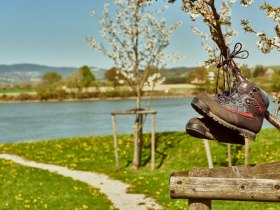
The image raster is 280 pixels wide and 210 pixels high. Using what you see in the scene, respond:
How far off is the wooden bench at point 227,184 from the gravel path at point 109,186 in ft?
29.3

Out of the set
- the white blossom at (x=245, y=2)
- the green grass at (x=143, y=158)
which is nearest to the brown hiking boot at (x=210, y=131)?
the white blossom at (x=245, y=2)

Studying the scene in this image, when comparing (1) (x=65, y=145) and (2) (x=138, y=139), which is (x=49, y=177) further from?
(1) (x=65, y=145)

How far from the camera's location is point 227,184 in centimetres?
418

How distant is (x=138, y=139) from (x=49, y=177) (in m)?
4.39

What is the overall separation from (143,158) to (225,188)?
17860 mm

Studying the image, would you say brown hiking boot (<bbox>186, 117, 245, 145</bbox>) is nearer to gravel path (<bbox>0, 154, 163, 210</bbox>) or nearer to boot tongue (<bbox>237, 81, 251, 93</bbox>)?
boot tongue (<bbox>237, 81, 251, 93</bbox>)

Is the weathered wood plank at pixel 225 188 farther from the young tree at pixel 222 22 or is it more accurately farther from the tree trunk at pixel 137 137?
the tree trunk at pixel 137 137

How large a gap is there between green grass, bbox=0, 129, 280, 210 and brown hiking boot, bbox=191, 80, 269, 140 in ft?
30.3

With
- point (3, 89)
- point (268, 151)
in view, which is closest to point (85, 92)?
point (3, 89)

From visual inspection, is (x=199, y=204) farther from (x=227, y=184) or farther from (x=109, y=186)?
(x=109, y=186)

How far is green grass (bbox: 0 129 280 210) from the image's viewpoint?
16594 millimetres

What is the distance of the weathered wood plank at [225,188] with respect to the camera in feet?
13.4

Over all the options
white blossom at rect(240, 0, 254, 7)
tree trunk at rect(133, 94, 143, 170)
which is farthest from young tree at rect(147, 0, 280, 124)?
tree trunk at rect(133, 94, 143, 170)

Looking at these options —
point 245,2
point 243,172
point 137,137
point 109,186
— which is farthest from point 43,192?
point 245,2
